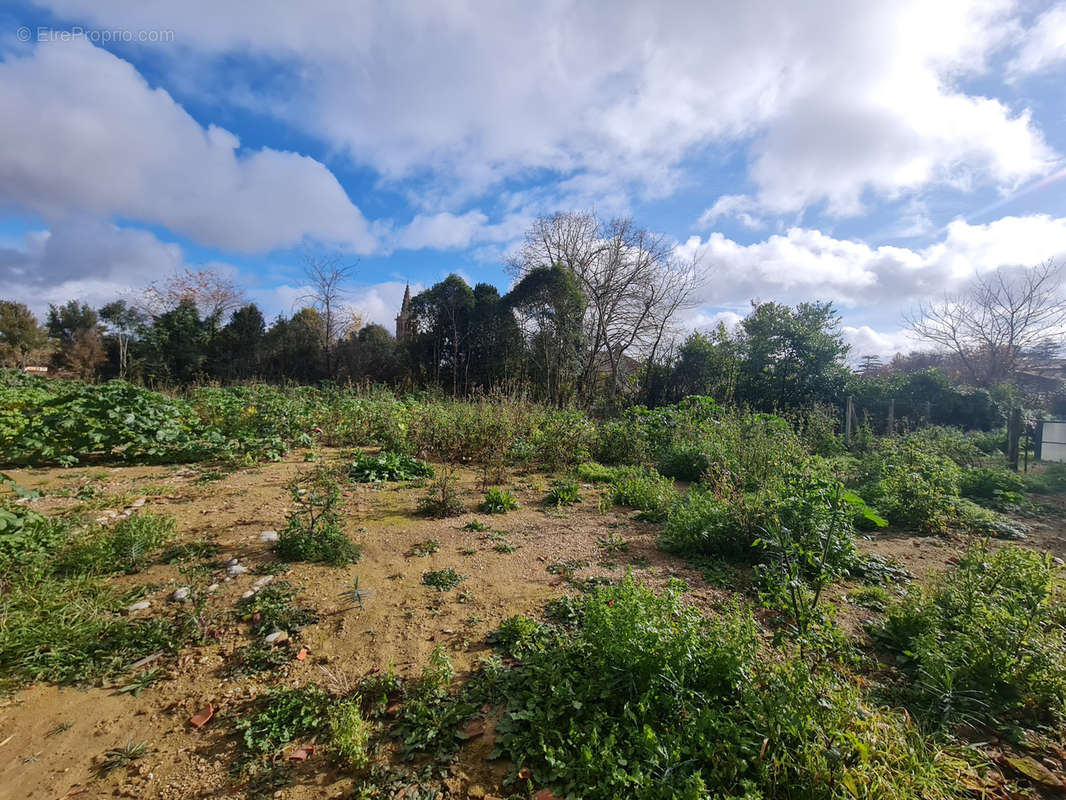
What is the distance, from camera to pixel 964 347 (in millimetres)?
17375

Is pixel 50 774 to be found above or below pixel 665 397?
below

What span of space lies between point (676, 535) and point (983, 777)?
2.04 m

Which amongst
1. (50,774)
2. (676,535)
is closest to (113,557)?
(50,774)

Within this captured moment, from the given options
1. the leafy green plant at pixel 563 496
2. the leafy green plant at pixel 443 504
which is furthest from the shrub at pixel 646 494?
the leafy green plant at pixel 443 504

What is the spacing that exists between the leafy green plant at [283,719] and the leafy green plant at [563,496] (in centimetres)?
299

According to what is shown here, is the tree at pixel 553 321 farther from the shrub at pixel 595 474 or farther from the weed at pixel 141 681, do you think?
the weed at pixel 141 681

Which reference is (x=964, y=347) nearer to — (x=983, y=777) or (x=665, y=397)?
(x=665, y=397)

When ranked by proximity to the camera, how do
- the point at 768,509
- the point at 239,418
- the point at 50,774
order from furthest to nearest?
the point at 239,418 → the point at 768,509 → the point at 50,774

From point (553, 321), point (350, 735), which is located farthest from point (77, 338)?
point (350, 735)

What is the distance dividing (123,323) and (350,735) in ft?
65.7

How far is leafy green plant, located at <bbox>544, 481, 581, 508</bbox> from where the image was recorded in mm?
4648

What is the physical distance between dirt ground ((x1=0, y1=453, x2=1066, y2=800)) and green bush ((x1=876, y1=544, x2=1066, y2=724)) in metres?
0.38

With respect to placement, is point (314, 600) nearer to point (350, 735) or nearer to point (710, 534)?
point (350, 735)

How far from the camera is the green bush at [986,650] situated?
1.89m
